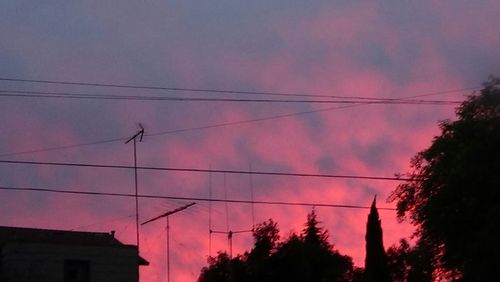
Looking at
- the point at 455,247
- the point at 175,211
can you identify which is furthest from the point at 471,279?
the point at 175,211

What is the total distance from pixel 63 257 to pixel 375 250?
48.5 feet

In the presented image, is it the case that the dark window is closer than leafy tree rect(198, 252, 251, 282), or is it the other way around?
the dark window

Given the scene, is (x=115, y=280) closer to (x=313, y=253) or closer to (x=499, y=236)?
(x=313, y=253)

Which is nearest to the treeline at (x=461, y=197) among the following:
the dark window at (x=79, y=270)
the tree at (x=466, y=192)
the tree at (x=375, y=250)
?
the tree at (x=466, y=192)

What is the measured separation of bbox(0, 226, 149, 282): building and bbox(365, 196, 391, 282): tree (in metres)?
11.0

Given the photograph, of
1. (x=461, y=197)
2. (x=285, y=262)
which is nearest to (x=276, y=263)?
(x=285, y=262)

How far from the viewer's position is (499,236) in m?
37.0

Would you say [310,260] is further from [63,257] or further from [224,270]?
[63,257]

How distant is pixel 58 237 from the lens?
53.2 metres

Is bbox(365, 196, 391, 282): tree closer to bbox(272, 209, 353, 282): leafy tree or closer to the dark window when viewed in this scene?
bbox(272, 209, 353, 282): leafy tree

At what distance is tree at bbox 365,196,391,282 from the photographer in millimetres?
53562

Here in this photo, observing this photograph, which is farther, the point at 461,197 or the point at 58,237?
the point at 58,237

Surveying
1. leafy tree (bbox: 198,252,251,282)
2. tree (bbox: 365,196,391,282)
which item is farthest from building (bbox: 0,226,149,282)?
tree (bbox: 365,196,391,282)

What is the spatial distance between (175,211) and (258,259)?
6014 millimetres
